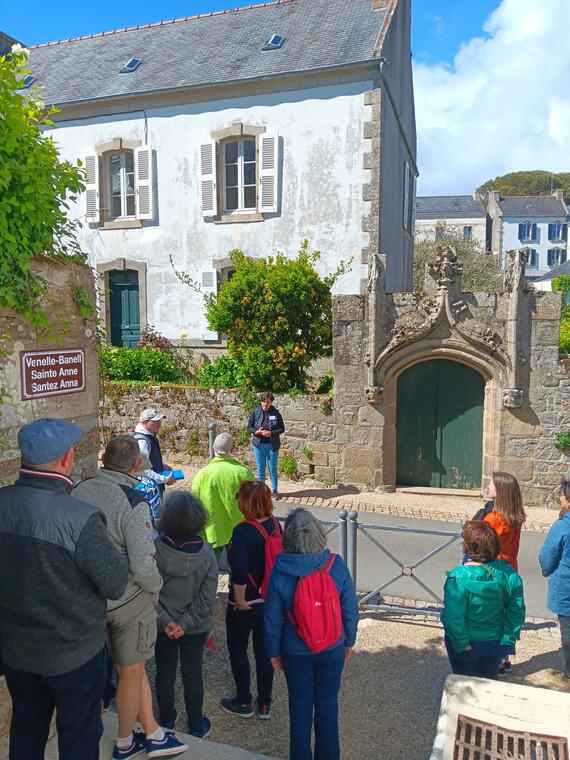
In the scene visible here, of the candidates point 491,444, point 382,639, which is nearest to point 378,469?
point 491,444

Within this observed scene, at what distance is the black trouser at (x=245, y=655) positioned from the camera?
3.85m

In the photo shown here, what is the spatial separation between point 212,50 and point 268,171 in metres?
3.93

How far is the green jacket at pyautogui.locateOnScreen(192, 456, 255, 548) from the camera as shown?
4.76 metres

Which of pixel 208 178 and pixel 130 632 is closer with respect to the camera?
pixel 130 632

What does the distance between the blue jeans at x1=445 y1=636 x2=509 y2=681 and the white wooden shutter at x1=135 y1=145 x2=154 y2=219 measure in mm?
12561

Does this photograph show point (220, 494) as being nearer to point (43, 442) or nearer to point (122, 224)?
point (43, 442)

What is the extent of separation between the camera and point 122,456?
10.6 ft

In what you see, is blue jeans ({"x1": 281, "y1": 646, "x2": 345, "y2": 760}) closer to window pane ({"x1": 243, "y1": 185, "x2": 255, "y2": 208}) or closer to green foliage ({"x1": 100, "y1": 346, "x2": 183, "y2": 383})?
green foliage ({"x1": 100, "y1": 346, "x2": 183, "y2": 383})

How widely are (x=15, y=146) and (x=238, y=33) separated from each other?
45.7 ft

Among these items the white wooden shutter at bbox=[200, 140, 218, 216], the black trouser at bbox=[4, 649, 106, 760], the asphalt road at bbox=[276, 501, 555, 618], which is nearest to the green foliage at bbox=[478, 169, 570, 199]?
the white wooden shutter at bbox=[200, 140, 218, 216]

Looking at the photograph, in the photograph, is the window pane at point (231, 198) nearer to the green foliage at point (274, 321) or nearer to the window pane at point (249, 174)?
the window pane at point (249, 174)

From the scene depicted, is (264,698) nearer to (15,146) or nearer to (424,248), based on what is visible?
(15,146)

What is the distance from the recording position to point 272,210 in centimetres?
1328

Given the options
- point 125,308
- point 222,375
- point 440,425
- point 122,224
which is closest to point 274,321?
point 222,375
